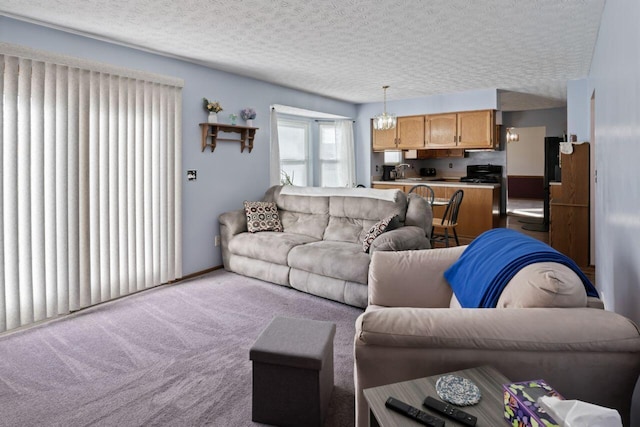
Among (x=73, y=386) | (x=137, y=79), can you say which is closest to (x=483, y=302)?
(x=73, y=386)

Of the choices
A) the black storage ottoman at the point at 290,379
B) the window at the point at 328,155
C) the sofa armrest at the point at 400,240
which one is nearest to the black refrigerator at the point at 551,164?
the window at the point at 328,155

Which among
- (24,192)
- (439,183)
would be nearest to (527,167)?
(439,183)

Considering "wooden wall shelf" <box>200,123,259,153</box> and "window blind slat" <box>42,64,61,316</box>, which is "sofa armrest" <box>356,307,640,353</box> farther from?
"wooden wall shelf" <box>200,123,259,153</box>

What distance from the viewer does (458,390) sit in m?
1.28

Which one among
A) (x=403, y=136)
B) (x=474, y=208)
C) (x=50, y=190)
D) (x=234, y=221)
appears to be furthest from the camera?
(x=403, y=136)

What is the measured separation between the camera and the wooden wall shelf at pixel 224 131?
4.71 meters

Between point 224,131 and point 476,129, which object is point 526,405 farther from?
point 476,129

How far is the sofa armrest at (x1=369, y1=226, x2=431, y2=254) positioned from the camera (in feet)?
11.9

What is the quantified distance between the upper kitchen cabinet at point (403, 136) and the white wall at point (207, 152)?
246 centimetres

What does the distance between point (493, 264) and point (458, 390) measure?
81cm

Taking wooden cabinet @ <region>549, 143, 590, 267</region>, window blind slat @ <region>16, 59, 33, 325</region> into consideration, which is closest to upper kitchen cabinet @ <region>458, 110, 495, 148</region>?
wooden cabinet @ <region>549, 143, 590, 267</region>

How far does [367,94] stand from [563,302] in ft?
18.5

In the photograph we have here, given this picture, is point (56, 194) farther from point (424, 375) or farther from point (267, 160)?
point (424, 375)

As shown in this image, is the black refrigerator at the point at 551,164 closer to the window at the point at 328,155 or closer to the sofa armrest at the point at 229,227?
the window at the point at 328,155
